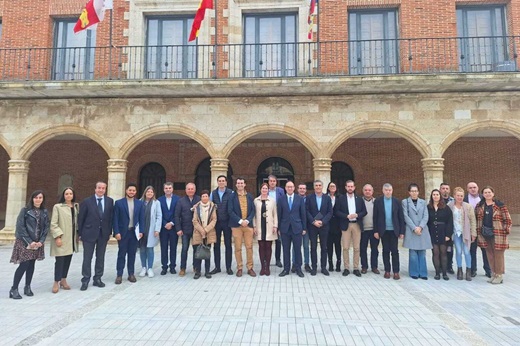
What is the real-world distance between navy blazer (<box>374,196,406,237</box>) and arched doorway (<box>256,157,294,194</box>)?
7.50m

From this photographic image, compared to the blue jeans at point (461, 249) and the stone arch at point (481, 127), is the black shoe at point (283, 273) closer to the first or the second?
the blue jeans at point (461, 249)

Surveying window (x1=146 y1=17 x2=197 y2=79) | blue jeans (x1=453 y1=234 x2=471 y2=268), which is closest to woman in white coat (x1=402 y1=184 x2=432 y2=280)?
blue jeans (x1=453 y1=234 x2=471 y2=268)

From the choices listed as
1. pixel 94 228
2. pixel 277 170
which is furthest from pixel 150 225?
pixel 277 170

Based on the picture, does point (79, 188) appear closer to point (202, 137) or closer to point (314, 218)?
point (202, 137)

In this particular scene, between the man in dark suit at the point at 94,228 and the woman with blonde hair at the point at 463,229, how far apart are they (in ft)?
20.7

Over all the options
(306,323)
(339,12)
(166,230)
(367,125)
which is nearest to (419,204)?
(306,323)

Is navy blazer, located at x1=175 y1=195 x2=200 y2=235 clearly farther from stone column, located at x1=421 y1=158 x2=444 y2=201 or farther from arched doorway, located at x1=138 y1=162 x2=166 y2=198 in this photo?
arched doorway, located at x1=138 y1=162 x2=166 y2=198

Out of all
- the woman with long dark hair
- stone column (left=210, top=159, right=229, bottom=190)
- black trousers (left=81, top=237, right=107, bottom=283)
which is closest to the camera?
the woman with long dark hair

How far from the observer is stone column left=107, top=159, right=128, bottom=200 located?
10336 mm

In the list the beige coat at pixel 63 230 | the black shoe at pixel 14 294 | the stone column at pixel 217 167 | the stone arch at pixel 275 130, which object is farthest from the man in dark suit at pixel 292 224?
the black shoe at pixel 14 294

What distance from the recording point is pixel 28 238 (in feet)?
16.7

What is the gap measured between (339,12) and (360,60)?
69.8 inches

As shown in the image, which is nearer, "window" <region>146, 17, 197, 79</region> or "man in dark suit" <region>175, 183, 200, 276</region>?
"man in dark suit" <region>175, 183, 200, 276</region>

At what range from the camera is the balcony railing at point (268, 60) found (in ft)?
34.8
